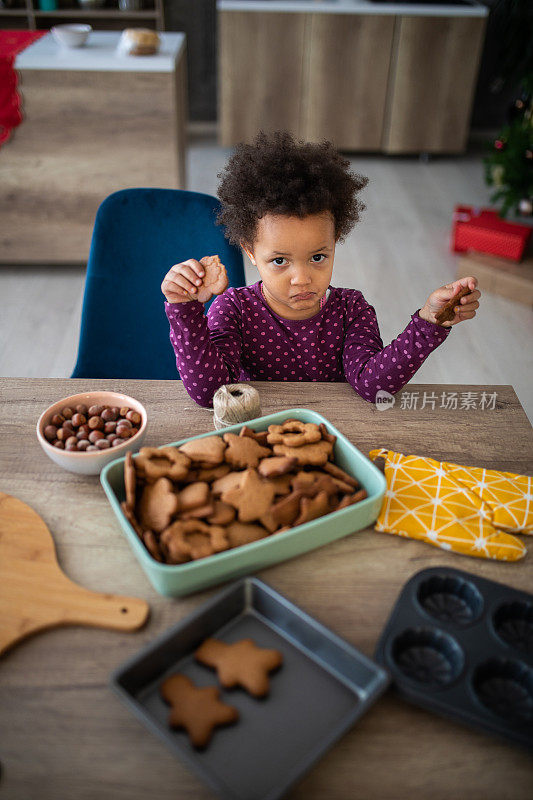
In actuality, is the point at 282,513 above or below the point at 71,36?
below

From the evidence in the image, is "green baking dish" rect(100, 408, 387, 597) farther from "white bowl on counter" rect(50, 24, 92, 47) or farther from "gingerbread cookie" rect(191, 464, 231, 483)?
"white bowl on counter" rect(50, 24, 92, 47)

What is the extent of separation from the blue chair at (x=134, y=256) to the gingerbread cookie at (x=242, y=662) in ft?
3.01

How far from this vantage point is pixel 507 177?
9.85 ft

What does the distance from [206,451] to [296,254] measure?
1.43 feet

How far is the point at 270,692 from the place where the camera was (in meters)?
0.69

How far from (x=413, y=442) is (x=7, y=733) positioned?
0.68m

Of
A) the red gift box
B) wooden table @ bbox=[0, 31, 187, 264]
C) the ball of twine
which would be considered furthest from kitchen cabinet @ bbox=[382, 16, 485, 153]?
the ball of twine

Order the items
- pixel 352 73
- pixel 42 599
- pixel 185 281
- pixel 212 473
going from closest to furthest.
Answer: pixel 42 599 → pixel 212 473 → pixel 185 281 → pixel 352 73

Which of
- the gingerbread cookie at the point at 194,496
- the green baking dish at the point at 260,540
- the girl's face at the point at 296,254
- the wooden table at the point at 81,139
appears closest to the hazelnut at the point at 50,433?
the green baking dish at the point at 260,540

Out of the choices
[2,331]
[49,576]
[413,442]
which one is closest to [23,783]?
[49,576]

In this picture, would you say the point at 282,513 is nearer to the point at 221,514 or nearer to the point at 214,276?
the point at 221,514

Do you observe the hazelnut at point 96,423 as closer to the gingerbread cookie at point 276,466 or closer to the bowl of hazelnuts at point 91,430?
the bowl of hazelnuts at point 91,430

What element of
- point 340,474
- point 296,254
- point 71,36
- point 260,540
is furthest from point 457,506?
point 71,36

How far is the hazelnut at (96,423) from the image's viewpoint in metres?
0.97
